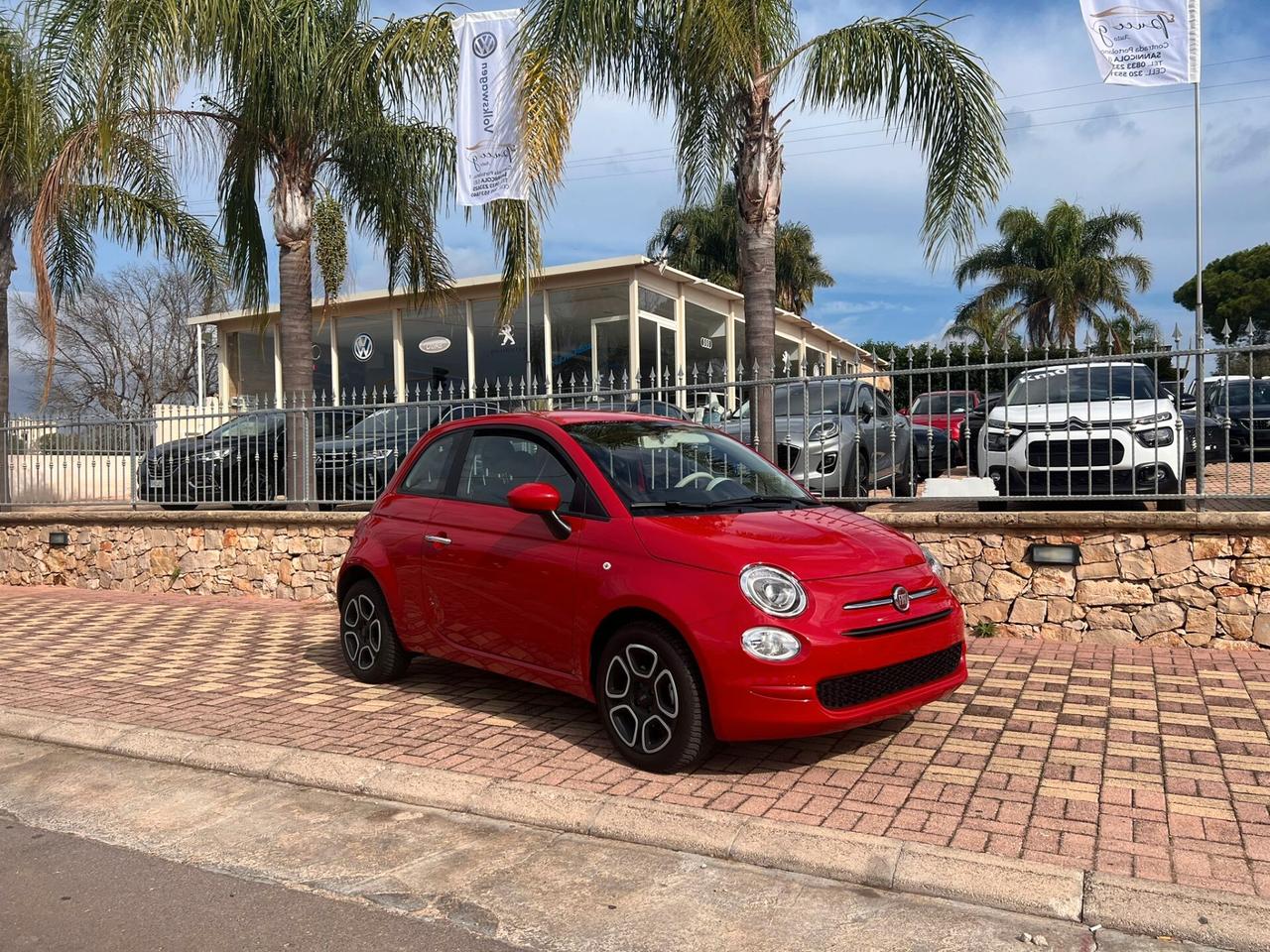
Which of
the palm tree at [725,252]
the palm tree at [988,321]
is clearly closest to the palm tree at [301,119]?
the palm tree at [725,252]

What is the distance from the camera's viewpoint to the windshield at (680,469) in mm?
5223

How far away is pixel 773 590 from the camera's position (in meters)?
4.49

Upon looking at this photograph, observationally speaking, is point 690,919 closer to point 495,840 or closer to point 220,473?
point 495,840

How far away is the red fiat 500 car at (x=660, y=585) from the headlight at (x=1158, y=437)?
295 cm

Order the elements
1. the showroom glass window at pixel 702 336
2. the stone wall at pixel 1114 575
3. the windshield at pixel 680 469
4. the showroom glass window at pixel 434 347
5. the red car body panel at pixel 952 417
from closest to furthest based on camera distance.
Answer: the windshield at pixel 680 469, the stone wall at pixel 1114 575, the red car body panel at pixel 952 417, the showroom glass window at pixel 434 347, the showroom glass window at pixel 702 336

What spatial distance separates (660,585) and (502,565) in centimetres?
115

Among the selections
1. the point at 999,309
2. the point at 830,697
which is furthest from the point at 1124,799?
the point at 999,309

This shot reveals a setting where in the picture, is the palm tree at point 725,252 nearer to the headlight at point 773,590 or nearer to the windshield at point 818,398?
the windshield at point 818,398

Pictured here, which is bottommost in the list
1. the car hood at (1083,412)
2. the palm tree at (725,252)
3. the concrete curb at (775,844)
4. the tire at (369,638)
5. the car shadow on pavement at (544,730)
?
the concrete curb at (775,844)

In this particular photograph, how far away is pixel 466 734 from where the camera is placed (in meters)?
5.46

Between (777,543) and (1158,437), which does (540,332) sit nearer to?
(1158,437)

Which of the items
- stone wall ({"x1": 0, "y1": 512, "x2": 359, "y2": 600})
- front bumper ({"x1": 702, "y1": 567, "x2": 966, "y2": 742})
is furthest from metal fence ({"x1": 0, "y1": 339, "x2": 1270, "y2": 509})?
front bumper ({"x1": 702, "y1": 567, "x2": 966, "y2": 742})

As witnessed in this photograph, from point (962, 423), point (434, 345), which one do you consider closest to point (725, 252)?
point (434, 345)

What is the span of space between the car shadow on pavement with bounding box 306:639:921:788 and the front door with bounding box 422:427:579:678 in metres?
0.37
